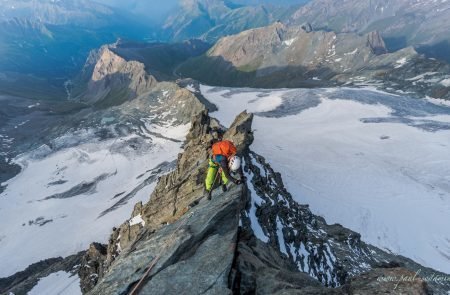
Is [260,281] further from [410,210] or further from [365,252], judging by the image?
[410,210]

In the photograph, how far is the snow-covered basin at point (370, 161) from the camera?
43125 mm

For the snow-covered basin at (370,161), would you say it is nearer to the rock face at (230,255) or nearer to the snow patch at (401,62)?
the rock face at (230,255)

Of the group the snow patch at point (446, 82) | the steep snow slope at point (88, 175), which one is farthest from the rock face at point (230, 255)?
the snow patch at point (446, 82)

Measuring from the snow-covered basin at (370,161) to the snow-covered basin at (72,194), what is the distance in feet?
71.2

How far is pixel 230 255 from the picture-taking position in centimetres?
1445

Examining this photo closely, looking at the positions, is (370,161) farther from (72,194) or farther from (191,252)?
(191,252)

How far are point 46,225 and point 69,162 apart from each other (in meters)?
30.2

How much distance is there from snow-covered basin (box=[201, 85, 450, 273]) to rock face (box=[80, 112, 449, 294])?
14.0 m

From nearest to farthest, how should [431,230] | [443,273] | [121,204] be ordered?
[443,273] < [431,230] < [121,204]

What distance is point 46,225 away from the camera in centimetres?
6694

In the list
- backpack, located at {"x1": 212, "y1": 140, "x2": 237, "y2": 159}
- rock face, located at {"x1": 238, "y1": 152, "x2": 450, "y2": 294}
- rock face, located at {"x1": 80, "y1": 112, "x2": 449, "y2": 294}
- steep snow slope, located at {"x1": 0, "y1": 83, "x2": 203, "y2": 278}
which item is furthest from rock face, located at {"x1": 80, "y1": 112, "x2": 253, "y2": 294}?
steep snow slope, located at {"x1": 0, "y1": 83, "x2": 203, "y2": 278}

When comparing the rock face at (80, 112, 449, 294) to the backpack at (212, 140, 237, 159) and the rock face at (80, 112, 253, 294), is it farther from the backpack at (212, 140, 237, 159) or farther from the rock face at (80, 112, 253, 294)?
the backpack at (212, 140, 237, 159)

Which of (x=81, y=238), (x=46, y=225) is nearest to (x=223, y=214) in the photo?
(x=81, y=238)

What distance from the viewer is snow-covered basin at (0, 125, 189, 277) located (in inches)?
2298
